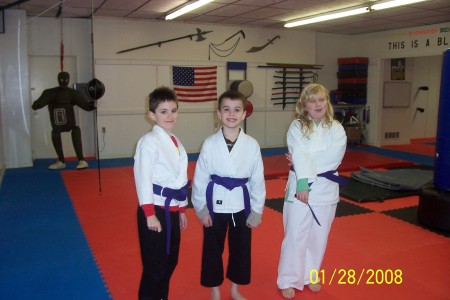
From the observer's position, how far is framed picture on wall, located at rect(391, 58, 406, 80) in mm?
10328

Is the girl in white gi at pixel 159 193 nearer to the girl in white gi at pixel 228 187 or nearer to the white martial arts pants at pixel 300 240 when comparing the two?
the girl in white gi at pixel 228 187

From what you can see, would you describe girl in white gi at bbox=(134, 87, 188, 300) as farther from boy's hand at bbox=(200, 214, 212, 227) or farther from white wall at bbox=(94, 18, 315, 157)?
white wall at bbox=(94, 18, 315, 157)

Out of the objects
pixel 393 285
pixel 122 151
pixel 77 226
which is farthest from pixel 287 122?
pixel 393 285

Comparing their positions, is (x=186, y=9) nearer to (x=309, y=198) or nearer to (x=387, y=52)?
(x=387, y=52)

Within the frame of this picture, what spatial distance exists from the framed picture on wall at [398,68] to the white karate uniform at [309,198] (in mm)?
8473

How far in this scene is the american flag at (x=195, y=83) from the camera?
8930mm

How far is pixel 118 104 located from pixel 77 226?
15.2 ft

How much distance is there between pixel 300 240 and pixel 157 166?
109 cm

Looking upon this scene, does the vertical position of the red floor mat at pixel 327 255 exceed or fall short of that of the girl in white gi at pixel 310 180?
it falls short

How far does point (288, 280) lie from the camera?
2.79 m

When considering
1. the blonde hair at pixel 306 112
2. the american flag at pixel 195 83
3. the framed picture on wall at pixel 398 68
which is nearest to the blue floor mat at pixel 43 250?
the blonde hair at pixel 306 112

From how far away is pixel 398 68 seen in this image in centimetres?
1041

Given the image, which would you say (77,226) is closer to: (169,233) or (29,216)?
(29,216)
